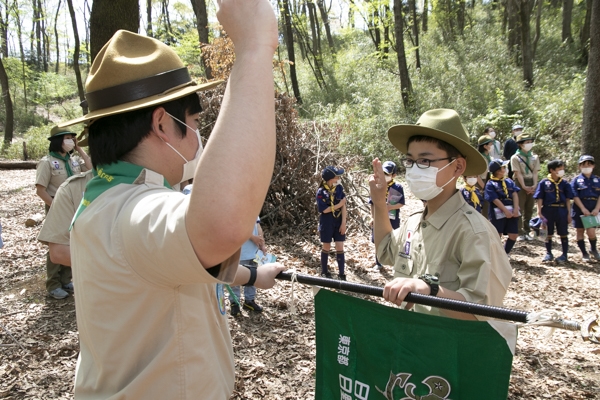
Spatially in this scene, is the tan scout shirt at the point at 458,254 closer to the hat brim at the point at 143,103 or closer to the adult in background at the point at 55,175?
the hat brim at the point at 143,103

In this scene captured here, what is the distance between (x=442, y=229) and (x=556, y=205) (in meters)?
6.73

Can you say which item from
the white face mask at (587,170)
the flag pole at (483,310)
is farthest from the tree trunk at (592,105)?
the flag pole at (483,310)

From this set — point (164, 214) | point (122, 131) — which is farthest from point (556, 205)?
point (164, 214)

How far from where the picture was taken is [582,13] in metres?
25.1

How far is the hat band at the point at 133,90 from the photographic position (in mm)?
1338

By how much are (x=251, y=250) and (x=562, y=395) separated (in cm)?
331

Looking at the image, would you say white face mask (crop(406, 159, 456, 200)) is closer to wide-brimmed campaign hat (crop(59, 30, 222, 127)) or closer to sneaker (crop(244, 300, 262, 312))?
wide-brimmed campaign hat (crop(59, 30, 222, 127))

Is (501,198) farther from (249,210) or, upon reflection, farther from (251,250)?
(249,210)

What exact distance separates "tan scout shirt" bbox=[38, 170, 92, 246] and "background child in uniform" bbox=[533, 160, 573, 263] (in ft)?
25.1

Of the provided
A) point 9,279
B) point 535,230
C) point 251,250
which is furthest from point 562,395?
point 9,279

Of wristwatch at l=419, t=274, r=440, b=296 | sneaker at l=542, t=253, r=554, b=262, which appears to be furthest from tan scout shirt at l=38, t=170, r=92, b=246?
sneaker at l=542, t=253, r=554, b=262

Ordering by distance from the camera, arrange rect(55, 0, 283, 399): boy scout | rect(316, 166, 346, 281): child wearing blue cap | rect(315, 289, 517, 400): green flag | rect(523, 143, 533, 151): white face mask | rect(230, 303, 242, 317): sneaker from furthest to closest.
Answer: rect(523, 143, 533, 151): white face mask < rect(316, 166, 346, 281): child wearing blue cap < rect(230, 303, 242, 317): sneaker < rect(315, 289, 517, 400): green flag < rect(55, 0, 283, 399): boy scout

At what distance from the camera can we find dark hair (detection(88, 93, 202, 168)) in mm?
1351

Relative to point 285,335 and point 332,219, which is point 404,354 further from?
point 332,219
